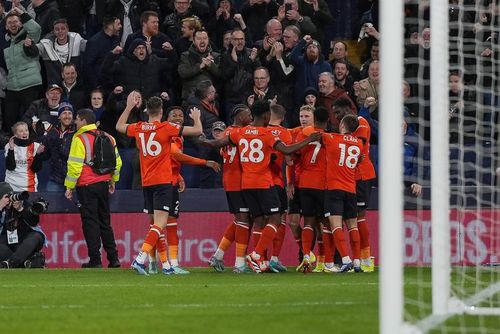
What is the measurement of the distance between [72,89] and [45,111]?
718 mm

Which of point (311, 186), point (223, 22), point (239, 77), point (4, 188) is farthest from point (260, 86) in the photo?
point (4, 188)

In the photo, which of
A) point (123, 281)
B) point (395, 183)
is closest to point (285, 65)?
point (123, 281)

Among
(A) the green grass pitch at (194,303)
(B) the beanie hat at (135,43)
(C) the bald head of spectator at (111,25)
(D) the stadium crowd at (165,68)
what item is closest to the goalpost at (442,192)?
(A) the green grass pitch at (194,303)

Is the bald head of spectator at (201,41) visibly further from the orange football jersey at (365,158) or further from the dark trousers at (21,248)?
the dark trousers at (21,248)

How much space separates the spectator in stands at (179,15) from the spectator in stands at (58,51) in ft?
4.85

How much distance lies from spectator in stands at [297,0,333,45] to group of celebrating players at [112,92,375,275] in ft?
15.8

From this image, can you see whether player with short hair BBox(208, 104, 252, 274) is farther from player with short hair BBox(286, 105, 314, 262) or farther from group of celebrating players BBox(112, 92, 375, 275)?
player with short hair BBox(286, 105, 314, 262)

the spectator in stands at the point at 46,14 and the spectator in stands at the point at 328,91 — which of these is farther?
the spectator in stands at the point at 46,14

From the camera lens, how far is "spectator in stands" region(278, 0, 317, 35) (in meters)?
21.4

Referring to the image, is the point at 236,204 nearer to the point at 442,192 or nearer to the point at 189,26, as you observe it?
the point at 189,26

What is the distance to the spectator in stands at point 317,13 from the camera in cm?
2199

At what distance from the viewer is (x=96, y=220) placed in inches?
734

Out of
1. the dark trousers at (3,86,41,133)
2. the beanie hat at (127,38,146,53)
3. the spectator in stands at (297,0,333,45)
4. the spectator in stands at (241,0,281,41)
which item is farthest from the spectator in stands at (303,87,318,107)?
the dark trousers at (3,86,41,133)

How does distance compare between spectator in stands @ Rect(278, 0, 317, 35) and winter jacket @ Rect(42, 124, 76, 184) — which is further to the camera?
spectator in stands @ Rect(278, 0, 317, 35)
